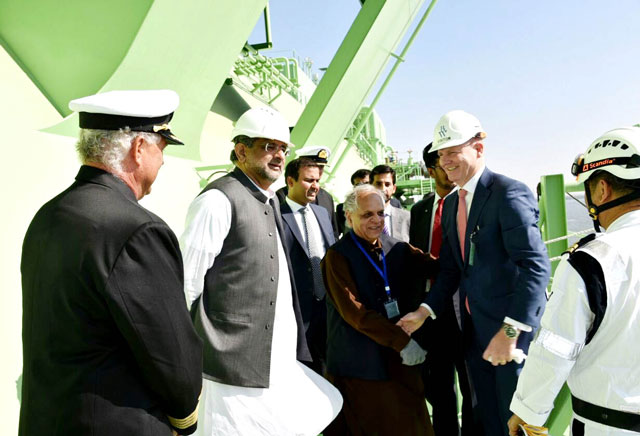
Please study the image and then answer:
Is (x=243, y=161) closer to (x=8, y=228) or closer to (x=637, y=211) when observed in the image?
(x=8, y=228)

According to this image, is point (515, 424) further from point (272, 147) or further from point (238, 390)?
point (272, 147)

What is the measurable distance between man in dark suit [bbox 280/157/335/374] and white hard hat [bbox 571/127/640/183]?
1921 mm

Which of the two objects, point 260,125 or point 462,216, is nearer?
point 260,125

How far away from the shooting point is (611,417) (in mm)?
1360

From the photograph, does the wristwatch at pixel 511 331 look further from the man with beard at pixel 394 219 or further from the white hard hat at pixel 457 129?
the man with beard at pixel 394 219

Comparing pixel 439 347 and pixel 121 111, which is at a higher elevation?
pixel 121 111

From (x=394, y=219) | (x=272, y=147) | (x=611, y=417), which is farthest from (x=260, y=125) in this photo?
(x=394, y=219)

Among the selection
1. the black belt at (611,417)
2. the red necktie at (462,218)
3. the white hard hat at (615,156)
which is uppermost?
the white hard hat at (615,156)

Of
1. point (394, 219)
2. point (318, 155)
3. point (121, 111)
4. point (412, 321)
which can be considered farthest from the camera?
point (318, 155)

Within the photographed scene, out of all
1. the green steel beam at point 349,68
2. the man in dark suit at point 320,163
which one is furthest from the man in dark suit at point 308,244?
the green steel beam at point 349,68

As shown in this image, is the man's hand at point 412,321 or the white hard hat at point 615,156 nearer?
the white hard hat at point 615,156

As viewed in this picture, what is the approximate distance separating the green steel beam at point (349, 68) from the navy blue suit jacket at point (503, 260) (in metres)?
3.48

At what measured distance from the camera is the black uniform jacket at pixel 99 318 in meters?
1.17

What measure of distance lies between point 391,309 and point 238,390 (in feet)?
3.13
